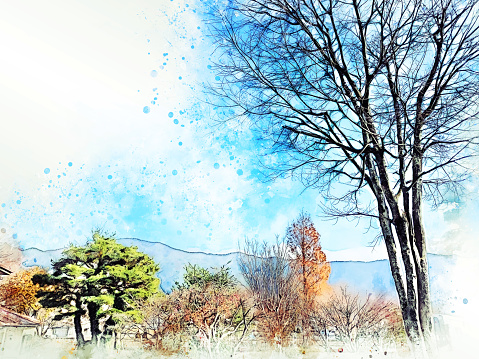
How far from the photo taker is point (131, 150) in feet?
11.6

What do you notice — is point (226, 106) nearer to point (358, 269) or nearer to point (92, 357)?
point (358, 269)

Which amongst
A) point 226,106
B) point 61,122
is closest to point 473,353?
point 226,106

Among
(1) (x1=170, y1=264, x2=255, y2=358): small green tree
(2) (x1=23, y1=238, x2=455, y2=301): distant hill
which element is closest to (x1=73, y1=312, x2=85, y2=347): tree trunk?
(2) (x1=23, y1=238, x2=455, y2=301): distant hill

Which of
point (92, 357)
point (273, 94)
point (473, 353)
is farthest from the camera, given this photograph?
point (273, 94)

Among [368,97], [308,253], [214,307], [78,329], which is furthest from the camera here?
[308,253]

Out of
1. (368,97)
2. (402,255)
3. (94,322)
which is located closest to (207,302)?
(94,322)

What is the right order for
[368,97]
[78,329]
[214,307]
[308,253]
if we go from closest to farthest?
[78,329]
[214,307]
[368,97]
[308,253]

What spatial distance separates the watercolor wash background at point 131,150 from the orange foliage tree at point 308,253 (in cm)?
8

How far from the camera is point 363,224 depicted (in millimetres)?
3607

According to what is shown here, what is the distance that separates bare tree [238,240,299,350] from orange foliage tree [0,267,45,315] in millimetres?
1682

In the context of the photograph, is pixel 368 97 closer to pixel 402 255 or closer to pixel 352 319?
pixel 402 255

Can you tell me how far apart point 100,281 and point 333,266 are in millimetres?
1988

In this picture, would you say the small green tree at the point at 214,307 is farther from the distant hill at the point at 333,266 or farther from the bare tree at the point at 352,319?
the bare tree at the point at 352,319

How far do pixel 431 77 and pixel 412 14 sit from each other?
1.79 ft
